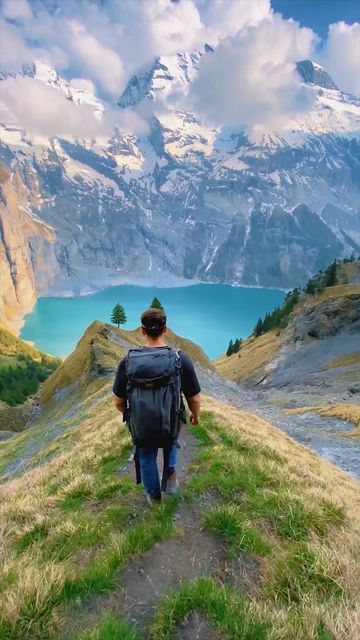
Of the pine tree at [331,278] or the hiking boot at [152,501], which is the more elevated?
the pine tree at [331,278]

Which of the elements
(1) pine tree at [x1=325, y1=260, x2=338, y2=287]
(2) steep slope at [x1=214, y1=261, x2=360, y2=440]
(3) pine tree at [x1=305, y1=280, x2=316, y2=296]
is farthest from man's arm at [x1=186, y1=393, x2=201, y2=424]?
(1) pine tree at [x1=325, y1=260, x2=338, y2=287]

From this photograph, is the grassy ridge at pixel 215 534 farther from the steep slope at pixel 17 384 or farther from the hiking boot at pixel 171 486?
the steep slope at pixel 17 384

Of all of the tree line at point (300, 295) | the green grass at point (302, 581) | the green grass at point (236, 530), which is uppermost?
the tree line at point (300, 295)

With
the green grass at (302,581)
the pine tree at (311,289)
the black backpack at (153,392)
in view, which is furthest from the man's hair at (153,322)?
→ the pine tree at (311,289)

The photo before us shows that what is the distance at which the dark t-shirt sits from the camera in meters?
7.89

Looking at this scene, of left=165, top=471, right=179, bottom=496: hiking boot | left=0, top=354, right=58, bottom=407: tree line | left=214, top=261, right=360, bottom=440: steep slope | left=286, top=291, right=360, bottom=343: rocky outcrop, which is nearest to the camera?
left=165, top=471, right=179, bottom=496: hiking boot

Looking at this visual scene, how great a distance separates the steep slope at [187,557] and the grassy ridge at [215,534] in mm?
18

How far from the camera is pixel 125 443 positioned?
12516 mm

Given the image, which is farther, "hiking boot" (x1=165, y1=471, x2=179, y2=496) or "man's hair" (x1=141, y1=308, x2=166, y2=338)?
"hiking boot" (x1=165, y1=471, x2=179, y2=496)

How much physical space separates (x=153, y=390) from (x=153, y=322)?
4.07ft

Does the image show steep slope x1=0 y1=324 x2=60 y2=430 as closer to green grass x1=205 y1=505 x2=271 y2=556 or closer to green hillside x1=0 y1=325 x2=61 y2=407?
green hillside x1=0 y1=325 x2=61 y2=407

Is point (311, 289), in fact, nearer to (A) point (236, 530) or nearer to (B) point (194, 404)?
(B) point (194, 404)

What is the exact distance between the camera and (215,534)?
7.61 m

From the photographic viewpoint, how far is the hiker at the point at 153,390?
7.39 meters
